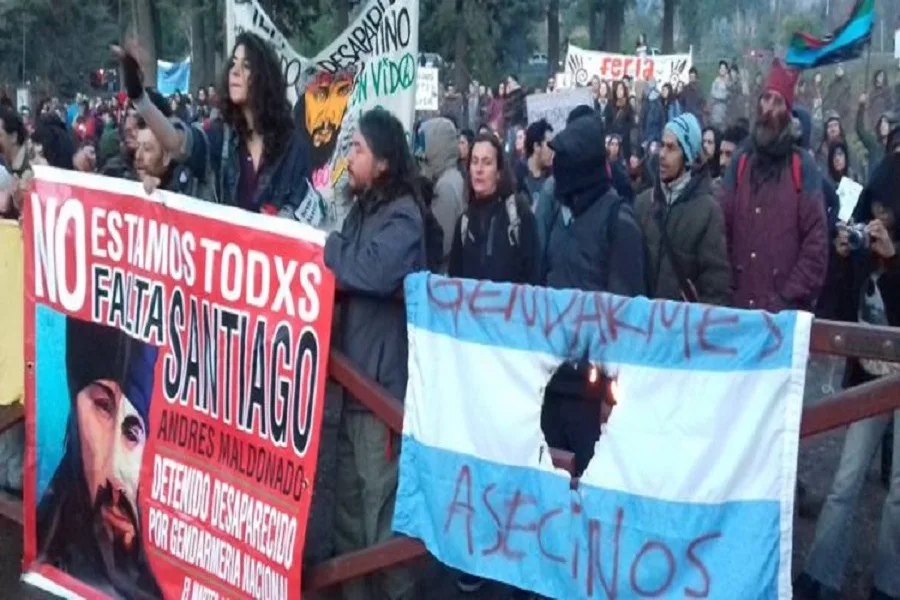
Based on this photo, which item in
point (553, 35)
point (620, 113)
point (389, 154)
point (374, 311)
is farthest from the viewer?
point (553, 35)

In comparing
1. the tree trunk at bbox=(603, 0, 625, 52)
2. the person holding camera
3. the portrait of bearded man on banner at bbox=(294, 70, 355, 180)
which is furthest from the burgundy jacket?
the tree trunk at bbox=(603, 0, 625, 52)

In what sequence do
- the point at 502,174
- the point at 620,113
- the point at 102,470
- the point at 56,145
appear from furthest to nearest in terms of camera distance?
the point at 620,113, the point at 56,145, the point at 502,174, the point at 102,470

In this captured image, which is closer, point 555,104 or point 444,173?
point 444,173

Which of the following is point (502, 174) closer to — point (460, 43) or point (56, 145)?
point (56, 145)

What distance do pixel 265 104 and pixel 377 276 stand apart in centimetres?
157

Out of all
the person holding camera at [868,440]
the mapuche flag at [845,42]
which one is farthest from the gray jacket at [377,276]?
the mapuche flag at [845,42]

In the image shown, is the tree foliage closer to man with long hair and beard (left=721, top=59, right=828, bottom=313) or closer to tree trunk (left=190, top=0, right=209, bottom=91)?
tree trunk (left=190, top=0, right=209, bottom=91)

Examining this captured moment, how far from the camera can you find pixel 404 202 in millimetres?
4770

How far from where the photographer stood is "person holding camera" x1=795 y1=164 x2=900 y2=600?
538 cm

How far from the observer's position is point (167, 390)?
17.1ft

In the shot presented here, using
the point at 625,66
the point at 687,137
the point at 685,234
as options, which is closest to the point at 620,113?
the point at 625,66

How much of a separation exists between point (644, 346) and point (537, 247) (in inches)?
84.8

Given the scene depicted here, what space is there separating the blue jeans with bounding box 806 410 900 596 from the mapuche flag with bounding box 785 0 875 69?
27.6 ft

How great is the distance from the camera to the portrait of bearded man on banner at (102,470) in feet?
17.5
